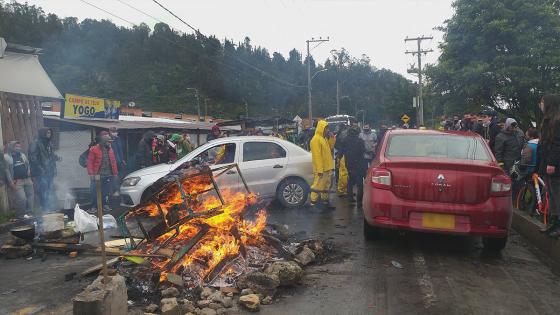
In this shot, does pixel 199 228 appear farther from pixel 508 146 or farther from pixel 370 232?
pixel 508 146

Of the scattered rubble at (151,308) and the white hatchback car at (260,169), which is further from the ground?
the white hatchback car at (260,169)

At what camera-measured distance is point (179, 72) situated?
209 feet

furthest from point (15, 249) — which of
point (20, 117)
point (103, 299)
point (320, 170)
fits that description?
point (320, 170)

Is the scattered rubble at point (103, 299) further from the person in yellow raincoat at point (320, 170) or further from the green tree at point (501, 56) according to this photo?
the green tree at point (501, 56)

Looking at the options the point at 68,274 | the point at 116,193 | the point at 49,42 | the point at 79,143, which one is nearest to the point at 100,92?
the point at 49,42

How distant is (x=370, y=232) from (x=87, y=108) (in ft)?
37.6

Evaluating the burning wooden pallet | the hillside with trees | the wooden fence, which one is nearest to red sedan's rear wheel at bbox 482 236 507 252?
the burning wooden pallet

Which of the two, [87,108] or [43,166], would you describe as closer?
[43,166]

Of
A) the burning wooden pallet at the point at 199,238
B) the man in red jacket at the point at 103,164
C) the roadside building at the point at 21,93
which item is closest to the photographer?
the burning wooden pallet at the point at 199,238

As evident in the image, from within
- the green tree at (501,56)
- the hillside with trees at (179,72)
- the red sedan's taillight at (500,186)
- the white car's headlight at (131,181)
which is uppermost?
the hillside with trees at (179,72)

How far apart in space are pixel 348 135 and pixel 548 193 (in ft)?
15.7

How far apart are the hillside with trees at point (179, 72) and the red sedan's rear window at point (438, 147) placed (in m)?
22.3

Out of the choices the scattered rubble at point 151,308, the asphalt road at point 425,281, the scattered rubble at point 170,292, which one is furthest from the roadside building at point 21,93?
the asphalt road at point 425,281

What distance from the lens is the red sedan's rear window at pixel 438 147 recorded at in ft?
19.0
